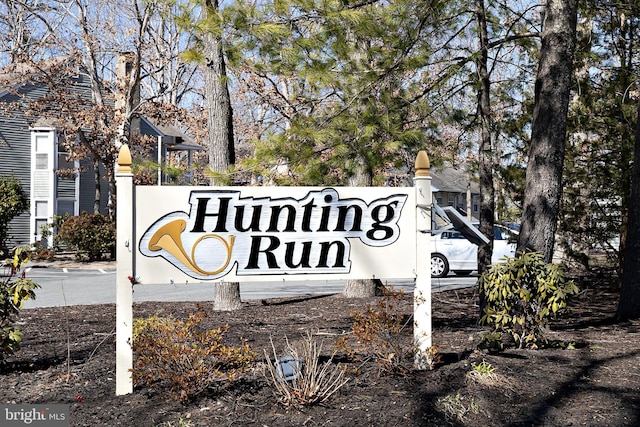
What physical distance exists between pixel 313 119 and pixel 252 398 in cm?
419

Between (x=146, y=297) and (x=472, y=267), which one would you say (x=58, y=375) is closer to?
(x=146, y=297)

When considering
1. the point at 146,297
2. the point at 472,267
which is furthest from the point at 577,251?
the point at 146,297

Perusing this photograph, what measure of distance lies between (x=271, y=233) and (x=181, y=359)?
50.2 inches

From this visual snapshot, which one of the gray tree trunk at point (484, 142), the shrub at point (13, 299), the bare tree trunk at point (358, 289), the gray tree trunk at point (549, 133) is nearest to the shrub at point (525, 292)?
the gray tree trunk at point (549, 133)

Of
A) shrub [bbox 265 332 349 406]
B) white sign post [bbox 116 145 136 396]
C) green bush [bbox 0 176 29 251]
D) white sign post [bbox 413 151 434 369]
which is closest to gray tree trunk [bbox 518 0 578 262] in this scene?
white sign post [bbox 413 151 434 369]

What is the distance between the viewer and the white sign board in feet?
17.6

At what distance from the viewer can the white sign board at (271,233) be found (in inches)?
211

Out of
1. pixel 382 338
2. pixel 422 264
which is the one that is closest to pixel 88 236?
pixel 422 264

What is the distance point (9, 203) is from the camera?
25.0 m

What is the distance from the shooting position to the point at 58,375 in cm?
579

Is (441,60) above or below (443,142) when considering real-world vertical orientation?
above

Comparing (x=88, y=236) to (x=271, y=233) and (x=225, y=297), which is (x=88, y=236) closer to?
(x=225, y=297)

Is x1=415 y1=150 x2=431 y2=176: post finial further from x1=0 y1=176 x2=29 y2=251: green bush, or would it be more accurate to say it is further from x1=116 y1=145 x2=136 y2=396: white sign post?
x1=0 y1=176 x2=29 y2=251: green bush

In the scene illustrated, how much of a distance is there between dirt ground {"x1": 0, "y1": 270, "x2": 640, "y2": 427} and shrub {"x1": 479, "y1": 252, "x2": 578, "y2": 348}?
0.95 ft
